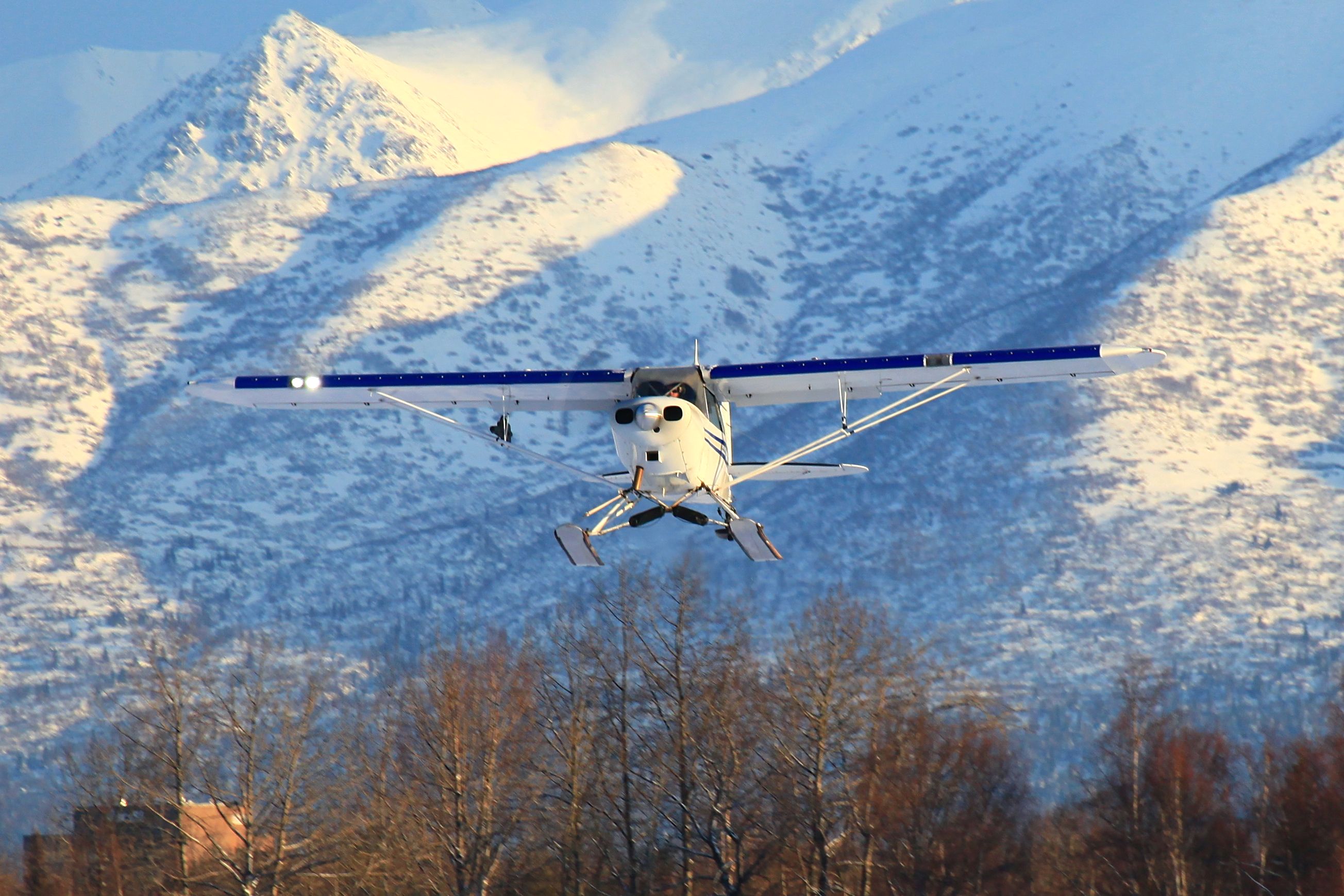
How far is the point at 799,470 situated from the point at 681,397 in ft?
19.5

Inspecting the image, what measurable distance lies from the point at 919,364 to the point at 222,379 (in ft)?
43.7

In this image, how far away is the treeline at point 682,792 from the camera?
39.2 metres

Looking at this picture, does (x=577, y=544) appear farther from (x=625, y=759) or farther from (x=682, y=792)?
(x=625, y=759)

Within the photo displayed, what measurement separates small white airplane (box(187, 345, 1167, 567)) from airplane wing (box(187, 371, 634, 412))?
34 mm

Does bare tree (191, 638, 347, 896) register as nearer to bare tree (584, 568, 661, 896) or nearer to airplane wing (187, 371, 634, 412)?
bare tree (584, 568, 661, 896)

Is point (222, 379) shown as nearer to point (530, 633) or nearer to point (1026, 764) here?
point (530, 633)

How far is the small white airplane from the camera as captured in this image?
27766mm

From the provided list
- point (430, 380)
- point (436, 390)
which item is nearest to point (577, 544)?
point (430, 380)

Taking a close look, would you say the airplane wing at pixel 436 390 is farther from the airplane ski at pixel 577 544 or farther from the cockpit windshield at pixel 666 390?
the airplane ski at pixel 577 544

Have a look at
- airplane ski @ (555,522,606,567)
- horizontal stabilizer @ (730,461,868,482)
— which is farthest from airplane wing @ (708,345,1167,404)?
airplane ski @ (555,522,606,567)

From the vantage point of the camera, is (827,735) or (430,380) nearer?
(430,380)

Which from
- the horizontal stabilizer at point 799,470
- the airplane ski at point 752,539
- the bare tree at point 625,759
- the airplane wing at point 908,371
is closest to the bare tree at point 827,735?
the bare tree at point 625,759

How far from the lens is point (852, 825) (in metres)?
40.1

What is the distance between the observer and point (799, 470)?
33375 millimetres
